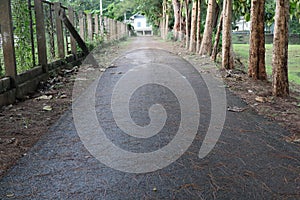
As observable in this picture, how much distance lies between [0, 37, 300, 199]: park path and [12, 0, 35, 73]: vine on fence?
1858 mm

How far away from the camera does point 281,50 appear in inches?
274

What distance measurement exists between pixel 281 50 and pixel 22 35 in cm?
491

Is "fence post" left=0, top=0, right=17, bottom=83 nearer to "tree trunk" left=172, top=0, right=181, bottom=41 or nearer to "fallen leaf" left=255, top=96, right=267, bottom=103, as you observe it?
"fallen leaf" left=255, top=96, right=267, bottom=103

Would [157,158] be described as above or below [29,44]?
below

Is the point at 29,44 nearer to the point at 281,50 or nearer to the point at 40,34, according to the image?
the point at 40,34

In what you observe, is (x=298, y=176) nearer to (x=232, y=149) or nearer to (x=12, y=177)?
(x=232, y=149)

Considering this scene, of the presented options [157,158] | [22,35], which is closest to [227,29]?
[22,35]

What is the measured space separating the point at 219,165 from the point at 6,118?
3.24 m

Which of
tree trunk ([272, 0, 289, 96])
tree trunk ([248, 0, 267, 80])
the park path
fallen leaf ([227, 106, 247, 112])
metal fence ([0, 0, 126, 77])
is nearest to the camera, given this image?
the park path

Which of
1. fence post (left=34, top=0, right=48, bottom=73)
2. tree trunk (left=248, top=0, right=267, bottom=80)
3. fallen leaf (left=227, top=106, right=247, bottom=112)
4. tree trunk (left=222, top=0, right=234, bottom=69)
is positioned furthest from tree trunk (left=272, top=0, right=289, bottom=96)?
fence post (left=34, top=0, right=48, bottom=73)

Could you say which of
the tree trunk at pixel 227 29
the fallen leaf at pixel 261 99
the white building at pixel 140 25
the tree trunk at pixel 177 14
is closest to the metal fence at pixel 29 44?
the fallen leaf at pixel 261 99

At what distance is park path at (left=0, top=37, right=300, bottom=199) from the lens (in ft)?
10.7

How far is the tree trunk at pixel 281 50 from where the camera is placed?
6.91 metres

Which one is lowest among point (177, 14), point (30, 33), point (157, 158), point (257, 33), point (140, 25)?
point (157, 158)
